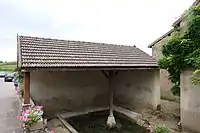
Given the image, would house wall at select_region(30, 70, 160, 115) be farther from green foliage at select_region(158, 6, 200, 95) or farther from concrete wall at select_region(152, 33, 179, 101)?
concrete wall at select_region(152, 33, 179, 101)

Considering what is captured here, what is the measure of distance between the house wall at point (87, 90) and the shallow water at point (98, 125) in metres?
1.40

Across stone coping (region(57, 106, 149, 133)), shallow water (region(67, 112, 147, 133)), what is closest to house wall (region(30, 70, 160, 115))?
stone coping (region(57, 106, 149, 133))

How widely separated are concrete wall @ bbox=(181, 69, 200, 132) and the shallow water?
2.01m

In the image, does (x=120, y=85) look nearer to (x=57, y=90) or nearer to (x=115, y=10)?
(x=57, y=90)

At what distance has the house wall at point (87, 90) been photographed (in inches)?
432

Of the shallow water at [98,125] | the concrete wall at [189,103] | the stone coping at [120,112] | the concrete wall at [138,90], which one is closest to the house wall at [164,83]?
the concrete wall at [138,90]

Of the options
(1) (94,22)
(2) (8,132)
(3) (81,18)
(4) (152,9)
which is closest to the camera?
(2) (8,132)

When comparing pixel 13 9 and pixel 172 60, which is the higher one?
pixel 13 9

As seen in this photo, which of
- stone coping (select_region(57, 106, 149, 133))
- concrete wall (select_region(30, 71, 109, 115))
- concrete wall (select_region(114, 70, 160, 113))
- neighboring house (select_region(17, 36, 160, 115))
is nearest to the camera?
neighboring house (select_region(17, 36, 160, 115))

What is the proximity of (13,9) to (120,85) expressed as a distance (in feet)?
33.3

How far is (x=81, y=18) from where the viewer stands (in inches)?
746

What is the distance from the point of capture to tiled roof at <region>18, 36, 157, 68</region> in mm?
8070

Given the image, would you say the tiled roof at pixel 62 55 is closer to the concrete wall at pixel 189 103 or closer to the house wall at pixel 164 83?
the concrete wall at pixel 189 103

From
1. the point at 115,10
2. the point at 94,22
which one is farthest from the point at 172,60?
the point at 94,22
